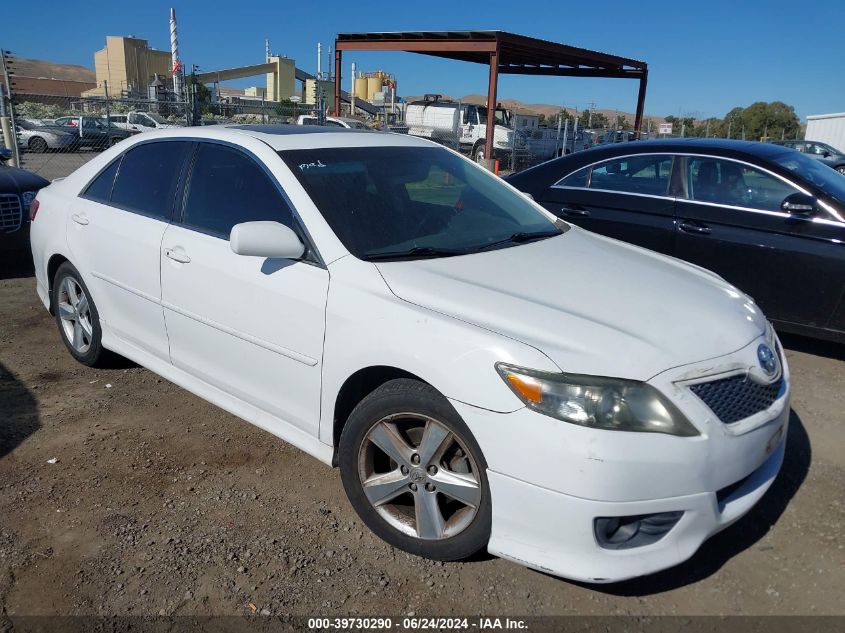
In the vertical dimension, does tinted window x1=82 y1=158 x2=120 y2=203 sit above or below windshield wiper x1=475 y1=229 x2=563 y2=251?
above

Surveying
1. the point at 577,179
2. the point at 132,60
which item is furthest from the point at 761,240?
the point at 132,60

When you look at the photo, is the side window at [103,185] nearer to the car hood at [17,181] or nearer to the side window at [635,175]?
the car hood at [17,181]

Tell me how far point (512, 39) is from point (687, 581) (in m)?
17.8

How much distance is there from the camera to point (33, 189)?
7.04 m

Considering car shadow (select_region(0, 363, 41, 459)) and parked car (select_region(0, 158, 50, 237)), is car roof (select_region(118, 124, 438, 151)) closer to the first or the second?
car shadow (select_region(0, 363, 41, 459))

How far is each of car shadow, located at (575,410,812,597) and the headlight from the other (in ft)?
2.43

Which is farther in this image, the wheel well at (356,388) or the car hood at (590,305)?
the wheel well at (356,388)

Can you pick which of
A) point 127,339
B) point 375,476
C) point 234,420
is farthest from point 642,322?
point 127,339

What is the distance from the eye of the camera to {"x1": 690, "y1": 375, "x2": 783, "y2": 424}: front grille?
240 cm

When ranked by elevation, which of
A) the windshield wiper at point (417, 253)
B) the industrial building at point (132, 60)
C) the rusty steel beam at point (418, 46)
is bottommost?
the windshield wiper at point (417, 253)

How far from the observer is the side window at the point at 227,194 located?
3248 millimetres

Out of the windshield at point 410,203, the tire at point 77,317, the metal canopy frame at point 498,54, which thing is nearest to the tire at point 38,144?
the metal canopy frame at point 498,54

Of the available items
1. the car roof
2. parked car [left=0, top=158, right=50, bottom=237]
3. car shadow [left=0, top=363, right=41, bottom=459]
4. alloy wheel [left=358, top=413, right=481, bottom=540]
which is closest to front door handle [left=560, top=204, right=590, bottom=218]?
the car roof

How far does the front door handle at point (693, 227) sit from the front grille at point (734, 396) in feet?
8.99
